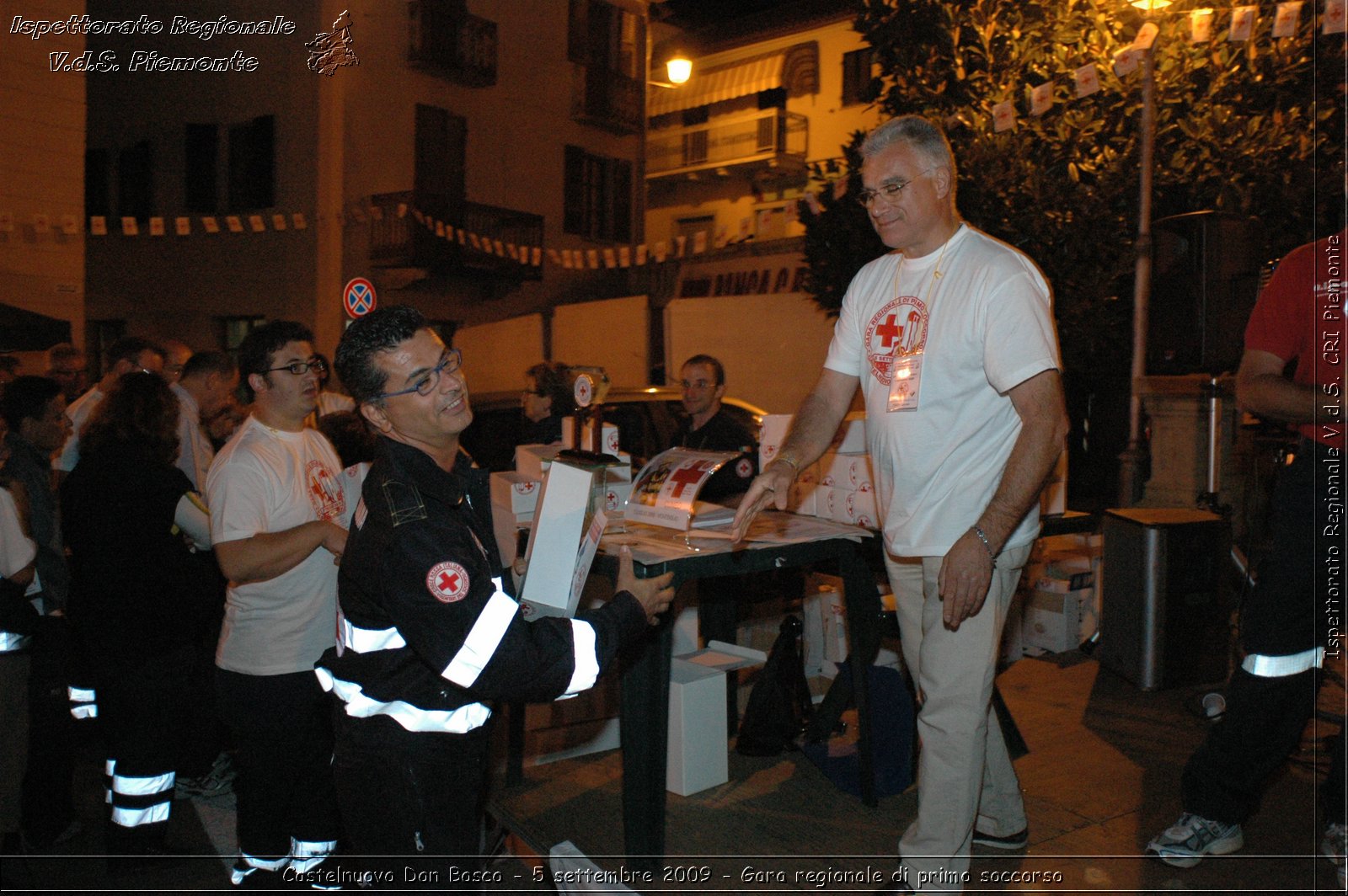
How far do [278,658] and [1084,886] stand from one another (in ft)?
8.68

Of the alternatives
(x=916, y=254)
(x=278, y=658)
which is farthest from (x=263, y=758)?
(x=916, y=254)

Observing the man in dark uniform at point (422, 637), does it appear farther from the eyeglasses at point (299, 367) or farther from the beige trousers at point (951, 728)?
the eyeglasses at point (299, 367)

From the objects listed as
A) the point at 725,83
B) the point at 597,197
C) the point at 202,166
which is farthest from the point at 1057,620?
the point at 725,83

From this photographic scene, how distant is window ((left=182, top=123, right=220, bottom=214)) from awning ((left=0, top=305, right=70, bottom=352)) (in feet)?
31.1

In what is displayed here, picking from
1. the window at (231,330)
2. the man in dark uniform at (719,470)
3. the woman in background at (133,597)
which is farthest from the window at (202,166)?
the woman in background at (133,597)

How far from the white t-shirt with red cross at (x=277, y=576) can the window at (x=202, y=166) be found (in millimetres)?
16571

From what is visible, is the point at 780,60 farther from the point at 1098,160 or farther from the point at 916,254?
the point at 916,254

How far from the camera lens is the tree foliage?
7438mm

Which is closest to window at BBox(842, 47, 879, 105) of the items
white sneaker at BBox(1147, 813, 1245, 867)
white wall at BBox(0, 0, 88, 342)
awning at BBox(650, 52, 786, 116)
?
awning at BBox(650, 52, 786, 116)

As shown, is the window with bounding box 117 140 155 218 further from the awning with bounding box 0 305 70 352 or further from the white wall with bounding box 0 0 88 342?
the awning with bounding box 0 305 70 352

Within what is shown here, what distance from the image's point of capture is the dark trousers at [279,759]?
3.15 meters

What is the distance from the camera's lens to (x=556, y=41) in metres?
20.1

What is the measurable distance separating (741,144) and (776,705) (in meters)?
→ 23.4

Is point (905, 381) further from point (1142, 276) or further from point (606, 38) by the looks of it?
point (606, 38)
